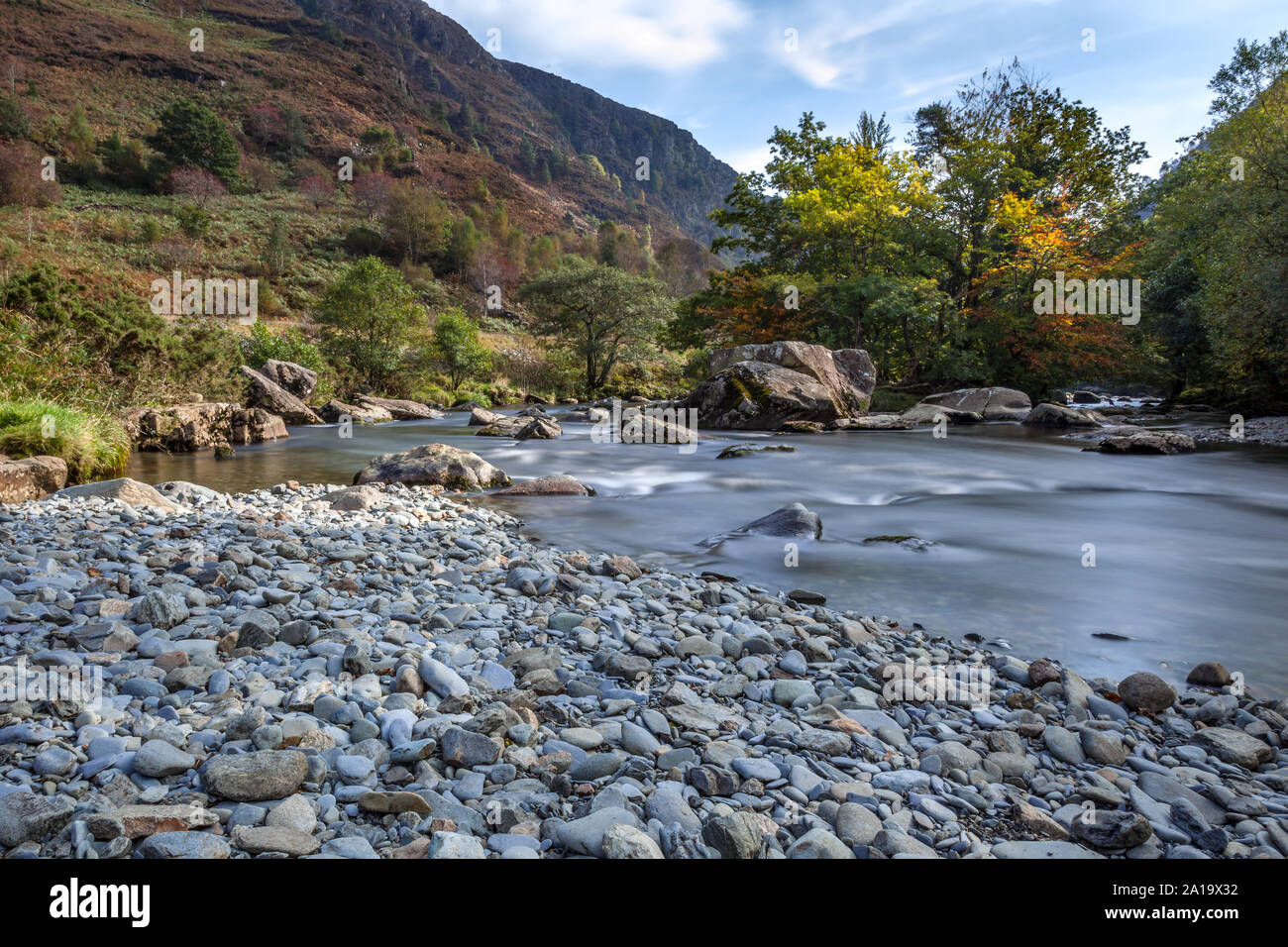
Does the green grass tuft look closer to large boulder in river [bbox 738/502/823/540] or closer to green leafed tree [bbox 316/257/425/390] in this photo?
large boulder in river [bbox 738/502/823/540]

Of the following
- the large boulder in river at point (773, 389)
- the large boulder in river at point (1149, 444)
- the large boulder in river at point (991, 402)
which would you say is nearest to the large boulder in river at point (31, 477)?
the large boulder in river at point (773, 389)

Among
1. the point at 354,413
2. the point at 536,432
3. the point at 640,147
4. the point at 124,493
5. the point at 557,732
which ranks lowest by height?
the point at 557,732

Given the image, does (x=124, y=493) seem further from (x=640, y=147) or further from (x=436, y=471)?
(x=640, y=147)

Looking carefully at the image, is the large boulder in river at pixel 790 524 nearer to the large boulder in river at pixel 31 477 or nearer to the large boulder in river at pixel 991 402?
the large boulder in river at pixel 31 477

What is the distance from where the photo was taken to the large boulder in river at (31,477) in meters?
6.61

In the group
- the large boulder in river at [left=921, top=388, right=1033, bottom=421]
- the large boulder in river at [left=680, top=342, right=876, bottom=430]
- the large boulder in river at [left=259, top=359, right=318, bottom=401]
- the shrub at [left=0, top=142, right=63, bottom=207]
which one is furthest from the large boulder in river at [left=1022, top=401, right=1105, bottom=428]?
the shrub at [left=0, top=142, right=63, bottom=207]

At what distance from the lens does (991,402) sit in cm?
2061

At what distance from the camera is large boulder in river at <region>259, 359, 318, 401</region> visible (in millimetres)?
16812

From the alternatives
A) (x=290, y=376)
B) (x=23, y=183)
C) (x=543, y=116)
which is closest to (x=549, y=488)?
(x=290, y=376)

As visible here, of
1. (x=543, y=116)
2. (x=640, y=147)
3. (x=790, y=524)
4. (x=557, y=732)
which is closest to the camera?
(x=557, y=732)

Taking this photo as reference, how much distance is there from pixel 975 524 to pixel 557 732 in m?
6.39

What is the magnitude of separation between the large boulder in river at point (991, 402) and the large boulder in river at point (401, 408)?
16077 millimetres

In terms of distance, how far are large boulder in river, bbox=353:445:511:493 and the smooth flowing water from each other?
110 cm

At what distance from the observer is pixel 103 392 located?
11086 mm
